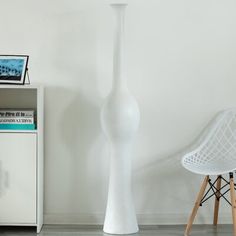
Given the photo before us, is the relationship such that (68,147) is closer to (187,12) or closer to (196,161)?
(196,161)

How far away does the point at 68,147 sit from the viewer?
4.26 meters

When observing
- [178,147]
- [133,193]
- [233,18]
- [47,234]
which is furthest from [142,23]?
[47,234]

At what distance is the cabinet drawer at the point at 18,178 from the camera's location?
157 inches

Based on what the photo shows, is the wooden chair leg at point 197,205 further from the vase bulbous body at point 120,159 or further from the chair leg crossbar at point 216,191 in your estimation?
the vase bulbous body at point 120,159

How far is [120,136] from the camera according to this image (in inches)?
156

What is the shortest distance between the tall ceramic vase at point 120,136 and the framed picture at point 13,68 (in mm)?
597

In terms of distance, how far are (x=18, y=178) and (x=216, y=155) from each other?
137 cm

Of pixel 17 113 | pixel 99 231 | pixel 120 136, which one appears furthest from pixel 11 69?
pixel 99 231

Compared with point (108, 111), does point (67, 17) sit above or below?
above

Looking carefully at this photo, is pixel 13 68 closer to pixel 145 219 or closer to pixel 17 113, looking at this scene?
pixel 17 113

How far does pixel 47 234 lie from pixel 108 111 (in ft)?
2.97

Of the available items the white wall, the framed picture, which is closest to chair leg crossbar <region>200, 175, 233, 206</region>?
the white wall

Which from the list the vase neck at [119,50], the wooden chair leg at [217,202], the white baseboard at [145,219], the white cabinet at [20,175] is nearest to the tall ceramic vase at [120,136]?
the vase neck at [119,50]

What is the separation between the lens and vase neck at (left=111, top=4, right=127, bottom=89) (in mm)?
3947
